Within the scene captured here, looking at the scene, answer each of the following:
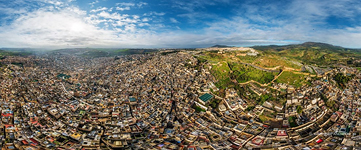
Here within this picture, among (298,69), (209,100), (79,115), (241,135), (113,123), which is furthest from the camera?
→ (298,69)

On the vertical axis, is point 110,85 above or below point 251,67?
below

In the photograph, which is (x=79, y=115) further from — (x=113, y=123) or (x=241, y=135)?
(x=241, y=135)

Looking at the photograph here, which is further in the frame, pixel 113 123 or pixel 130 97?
pixel 130 97

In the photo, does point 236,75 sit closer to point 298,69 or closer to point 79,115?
point 298,69

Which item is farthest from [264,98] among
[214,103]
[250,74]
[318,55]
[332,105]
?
[318,55]

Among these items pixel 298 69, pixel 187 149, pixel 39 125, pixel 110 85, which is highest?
pixel 298 69

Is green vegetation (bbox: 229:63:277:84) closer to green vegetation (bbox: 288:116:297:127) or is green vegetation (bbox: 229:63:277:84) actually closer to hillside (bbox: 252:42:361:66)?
green vegetation (bbox: 288:116:297:127)

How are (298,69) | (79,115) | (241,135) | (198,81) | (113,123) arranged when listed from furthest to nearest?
(298,69) < (198,81) < (79,115) < (113,123) < (241,135)

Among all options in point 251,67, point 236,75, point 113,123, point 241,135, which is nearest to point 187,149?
point 241,135
